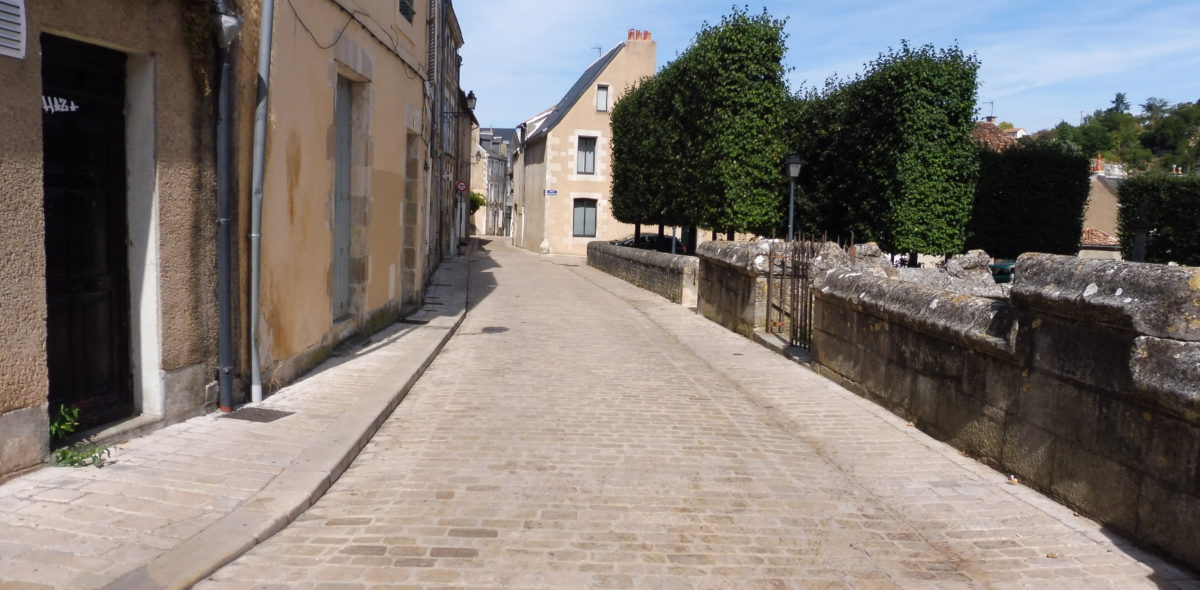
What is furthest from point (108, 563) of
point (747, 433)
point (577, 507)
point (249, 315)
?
point (747, 433)

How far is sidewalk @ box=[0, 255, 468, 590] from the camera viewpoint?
3533 mm

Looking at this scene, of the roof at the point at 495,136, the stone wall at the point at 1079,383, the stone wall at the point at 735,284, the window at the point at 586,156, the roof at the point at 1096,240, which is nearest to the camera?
the stone wall at the point at 1079,383

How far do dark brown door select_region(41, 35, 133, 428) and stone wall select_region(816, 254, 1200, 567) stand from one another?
560 centimetres

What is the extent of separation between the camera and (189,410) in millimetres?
5879

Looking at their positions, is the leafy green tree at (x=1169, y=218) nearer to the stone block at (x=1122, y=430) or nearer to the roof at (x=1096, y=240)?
the roof at (x=1096, y=240)

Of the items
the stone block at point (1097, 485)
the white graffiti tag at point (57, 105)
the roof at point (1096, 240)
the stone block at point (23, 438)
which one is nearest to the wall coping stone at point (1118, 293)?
the stone block at point (1097, 485)

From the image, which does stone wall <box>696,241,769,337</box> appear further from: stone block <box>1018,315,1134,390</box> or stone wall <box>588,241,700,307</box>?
stone block <box>1018,315,1134,390</box>

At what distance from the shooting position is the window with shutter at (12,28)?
418cm

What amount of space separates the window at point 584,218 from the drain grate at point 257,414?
3336 centimetres

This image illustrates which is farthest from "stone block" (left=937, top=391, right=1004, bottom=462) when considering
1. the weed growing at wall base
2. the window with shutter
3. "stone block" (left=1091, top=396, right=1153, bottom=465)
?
the window with shutter

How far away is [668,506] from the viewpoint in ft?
15.9

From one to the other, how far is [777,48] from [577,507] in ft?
58.9

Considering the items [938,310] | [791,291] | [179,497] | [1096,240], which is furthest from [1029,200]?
[179,497]

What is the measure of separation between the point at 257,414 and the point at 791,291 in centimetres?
680
